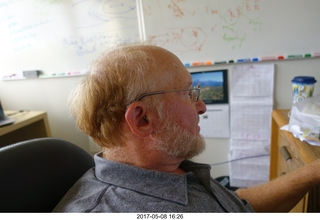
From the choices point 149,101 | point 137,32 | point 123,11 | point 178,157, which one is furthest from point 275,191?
point 123,11

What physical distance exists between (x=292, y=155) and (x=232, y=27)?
76cm

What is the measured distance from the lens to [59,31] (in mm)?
1536

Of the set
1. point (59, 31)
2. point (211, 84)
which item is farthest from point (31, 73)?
point (211, 84)

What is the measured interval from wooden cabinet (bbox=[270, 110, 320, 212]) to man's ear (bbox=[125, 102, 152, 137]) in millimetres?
502

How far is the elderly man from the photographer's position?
0.56 metres

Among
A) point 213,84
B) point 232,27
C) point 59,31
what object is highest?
point 59,31

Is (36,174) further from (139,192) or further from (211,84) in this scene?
(211,84)

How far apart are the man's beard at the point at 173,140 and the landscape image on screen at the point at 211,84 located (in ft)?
2.61

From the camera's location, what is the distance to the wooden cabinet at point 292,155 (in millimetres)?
718

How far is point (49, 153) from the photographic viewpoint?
2.14ft

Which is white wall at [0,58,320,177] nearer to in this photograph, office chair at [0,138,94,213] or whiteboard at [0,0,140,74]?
whiteboard at [0,0,140,74]

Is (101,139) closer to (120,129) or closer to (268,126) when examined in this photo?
(120,129)
